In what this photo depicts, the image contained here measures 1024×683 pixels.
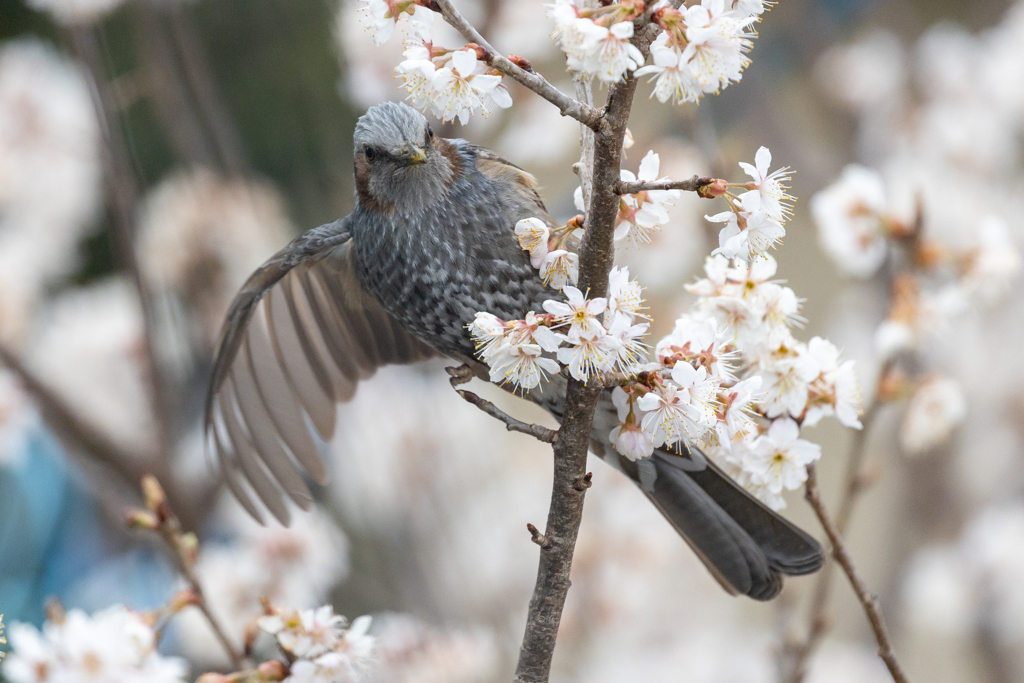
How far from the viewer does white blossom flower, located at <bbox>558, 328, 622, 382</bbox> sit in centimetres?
92

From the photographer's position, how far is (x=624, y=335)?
0.93m

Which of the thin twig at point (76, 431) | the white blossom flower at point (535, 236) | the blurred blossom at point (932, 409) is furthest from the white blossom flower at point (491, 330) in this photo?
the thin twig at point (76, 431)

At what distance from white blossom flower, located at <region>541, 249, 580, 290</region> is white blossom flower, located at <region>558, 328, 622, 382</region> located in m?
0.10

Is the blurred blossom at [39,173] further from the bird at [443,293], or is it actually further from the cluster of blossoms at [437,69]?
the cluster of blossoms at [437,69]

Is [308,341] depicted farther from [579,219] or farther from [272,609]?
[579,219]

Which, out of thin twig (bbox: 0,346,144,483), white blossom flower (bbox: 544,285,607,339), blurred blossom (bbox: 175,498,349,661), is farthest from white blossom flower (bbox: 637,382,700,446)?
thin twig (bbox: 0,346,144,483)

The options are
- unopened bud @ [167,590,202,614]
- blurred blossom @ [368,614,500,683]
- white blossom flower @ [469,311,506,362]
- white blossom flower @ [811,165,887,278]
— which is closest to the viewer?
white blossom flower @ [469,311,506,362]

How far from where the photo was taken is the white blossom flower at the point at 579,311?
0.91m

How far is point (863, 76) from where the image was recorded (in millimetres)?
4195

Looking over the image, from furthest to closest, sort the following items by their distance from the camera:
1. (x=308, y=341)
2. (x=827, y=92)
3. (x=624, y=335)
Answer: (x=827, y=92) → (x=308, y=341) → (x=624, y=335)

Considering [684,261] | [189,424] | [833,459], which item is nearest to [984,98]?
[684,261]

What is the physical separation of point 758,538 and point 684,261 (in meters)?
2.03

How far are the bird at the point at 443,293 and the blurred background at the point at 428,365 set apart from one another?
0.70ft

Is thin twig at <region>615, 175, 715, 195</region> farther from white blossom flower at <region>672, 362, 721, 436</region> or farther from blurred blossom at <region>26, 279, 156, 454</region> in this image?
blurred blossom at <region>26, 279, 156, 454</region>
